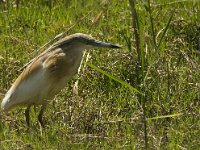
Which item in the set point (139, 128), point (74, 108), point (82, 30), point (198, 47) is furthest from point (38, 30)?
point (139, 128)

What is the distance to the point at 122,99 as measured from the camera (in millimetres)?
7254

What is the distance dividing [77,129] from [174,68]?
4.57 feet

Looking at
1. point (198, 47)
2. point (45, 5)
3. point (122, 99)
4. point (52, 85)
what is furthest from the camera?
point (45, 5)

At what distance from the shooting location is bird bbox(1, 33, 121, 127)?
6785 millimetres

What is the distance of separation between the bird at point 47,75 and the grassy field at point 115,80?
138 millimetres

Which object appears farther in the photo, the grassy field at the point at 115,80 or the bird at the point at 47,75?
the bird at the point at 47,75

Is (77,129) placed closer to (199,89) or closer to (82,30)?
(199,89)

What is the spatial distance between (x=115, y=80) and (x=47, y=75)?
1.27 m

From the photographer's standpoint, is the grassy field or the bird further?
the bird

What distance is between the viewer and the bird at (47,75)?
6785 mm

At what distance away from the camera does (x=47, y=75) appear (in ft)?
22.2

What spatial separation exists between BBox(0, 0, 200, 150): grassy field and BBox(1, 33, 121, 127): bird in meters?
0.14

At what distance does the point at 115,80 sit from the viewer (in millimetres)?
5602

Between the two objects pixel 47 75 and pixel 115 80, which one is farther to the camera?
pixel 47 75
